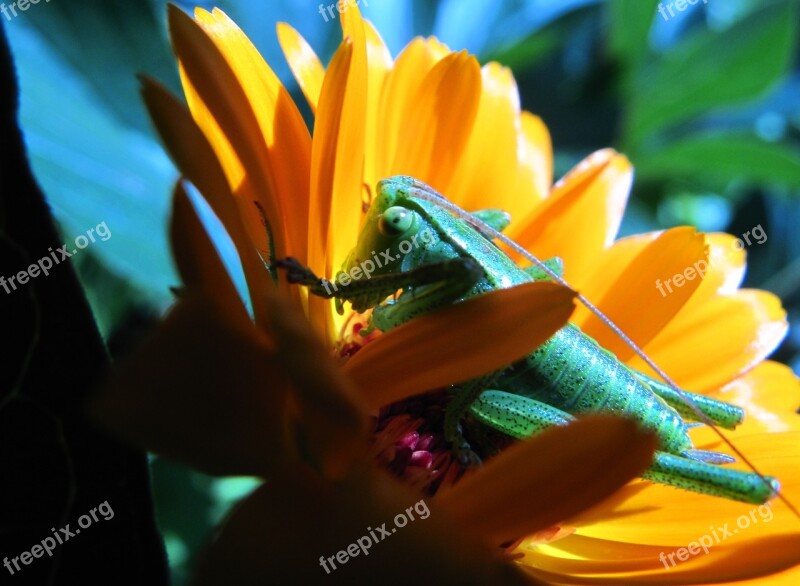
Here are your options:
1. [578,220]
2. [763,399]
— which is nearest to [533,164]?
[578,220]

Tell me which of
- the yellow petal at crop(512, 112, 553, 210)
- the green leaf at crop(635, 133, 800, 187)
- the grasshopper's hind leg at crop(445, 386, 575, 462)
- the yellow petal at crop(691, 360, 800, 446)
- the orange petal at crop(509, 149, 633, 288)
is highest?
the yellow petal at crop(512, 112, 553, 210)

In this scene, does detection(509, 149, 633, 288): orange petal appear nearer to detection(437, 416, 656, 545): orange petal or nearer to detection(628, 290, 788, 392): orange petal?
detection(628, 290, 788, 392): orange petal

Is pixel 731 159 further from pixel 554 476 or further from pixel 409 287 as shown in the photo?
pixel 554 476

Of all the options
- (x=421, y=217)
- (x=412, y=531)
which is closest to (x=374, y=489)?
(x=412, y=531)

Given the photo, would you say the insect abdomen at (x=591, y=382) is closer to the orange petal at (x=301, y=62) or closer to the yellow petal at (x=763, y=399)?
the yellow petal at (x=763, y=399)

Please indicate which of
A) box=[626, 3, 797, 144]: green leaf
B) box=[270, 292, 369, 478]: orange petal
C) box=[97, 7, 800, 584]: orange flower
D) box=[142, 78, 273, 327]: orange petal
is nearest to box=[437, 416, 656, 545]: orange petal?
box=[97, 7, 800, 584]: orange flower
